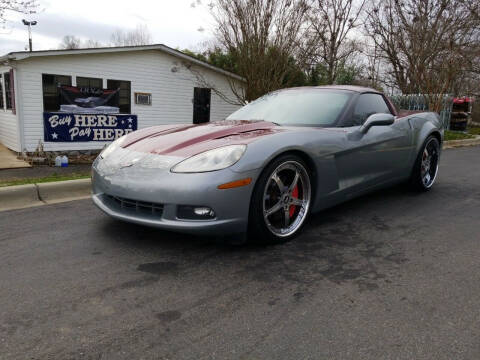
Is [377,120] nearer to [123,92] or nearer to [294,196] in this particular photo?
[294,196]

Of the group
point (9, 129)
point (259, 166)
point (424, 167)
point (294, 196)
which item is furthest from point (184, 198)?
point (9, 129)

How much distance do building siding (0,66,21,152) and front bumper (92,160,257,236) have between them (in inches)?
358

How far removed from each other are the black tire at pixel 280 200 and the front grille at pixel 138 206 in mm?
666

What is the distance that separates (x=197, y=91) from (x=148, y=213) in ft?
38.9

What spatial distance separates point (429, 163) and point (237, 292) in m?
3.92

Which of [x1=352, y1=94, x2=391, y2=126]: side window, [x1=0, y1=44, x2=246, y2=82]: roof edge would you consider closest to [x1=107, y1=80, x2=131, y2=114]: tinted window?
[x1=0, y1=44, x2=246, y2=82]: roof edge

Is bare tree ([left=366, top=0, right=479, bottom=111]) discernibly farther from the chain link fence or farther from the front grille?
the front grille

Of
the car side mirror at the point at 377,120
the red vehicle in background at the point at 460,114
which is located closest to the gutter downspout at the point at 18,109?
the car side mirror at the point at 377,120

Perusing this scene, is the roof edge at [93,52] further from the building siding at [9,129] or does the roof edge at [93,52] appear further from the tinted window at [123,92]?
the tinted window at [123,92]

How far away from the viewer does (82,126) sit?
36.3 ft

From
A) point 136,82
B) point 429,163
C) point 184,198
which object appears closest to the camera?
point 184,198

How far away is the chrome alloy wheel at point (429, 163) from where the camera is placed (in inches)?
201

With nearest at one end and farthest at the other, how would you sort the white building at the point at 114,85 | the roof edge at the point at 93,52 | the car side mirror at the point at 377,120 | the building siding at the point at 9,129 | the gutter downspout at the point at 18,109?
the car side mirror at the point at 377,120 → the roof edge at the point at 93,52 → the gutter downspout at the point at 18,109 → the white building at the point at 114,85 → the building siding at the point at 9,129

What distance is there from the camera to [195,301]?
2.29 metres
